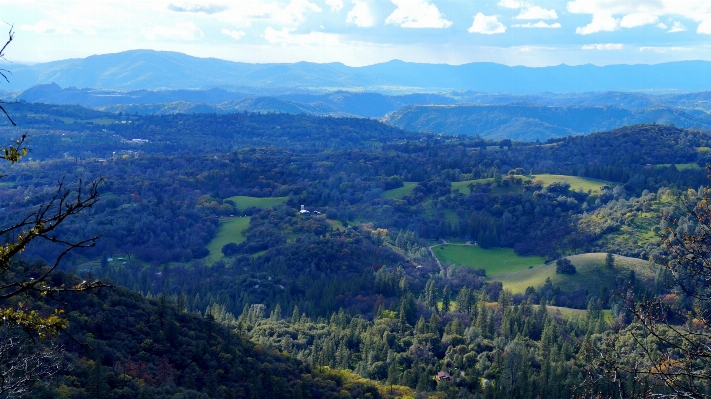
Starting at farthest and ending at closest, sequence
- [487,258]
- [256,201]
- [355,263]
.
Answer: [256,201] → [487,258] → [355,263]

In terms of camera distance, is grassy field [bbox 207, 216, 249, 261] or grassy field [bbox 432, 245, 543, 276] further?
grassy field [bbox 432, 245, 543, 276]

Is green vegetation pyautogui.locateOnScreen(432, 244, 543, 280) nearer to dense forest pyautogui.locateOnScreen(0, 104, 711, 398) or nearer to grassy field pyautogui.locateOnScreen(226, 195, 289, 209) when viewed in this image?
dense forest pyautogui.locateOnScreen(0, 104, 711, 398)

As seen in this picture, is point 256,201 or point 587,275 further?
point 256,201

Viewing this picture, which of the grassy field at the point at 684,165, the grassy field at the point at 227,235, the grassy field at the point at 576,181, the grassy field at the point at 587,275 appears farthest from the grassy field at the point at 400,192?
the grassy field at the point at 684,165

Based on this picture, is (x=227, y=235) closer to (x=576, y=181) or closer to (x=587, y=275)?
(x=587, y=275)

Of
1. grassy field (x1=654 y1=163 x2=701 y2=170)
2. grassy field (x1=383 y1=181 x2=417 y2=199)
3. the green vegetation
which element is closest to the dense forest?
grassy field (x1=383 y1=181 x2=417 y2=199)

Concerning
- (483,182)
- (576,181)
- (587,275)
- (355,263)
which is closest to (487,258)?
(587,275)
